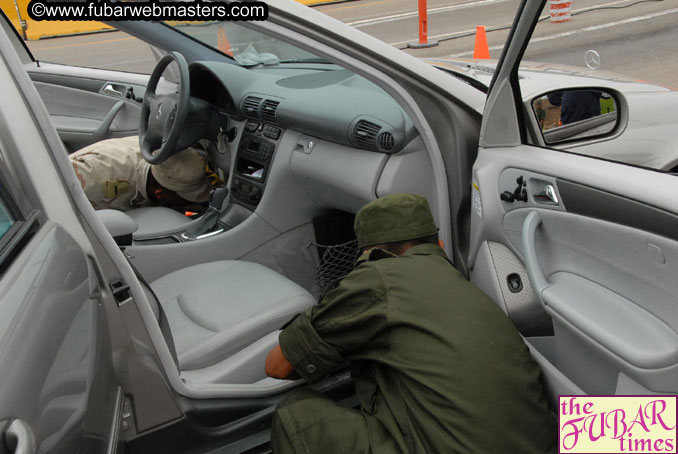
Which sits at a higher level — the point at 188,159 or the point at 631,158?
the point at 631,158

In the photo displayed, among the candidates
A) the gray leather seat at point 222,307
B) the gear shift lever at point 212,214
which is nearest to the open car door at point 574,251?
the gray leather seat at point 222,307

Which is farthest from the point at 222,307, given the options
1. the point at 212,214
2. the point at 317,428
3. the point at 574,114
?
the point at 574,114

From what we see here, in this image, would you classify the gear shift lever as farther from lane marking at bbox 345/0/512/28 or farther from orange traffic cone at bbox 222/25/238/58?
lane marking at bbox 345/0/512/28

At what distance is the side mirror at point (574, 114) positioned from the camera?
2061 mm

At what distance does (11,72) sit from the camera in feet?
4.58

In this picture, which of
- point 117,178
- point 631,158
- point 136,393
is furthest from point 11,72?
point 117,178

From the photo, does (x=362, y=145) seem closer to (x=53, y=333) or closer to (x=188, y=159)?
(x=188, y=159)

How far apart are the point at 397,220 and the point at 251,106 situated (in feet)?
5.31

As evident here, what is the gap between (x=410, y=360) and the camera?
1.66 meters

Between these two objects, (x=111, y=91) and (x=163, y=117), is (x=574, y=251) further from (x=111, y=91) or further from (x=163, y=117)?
(x=111, y=91)

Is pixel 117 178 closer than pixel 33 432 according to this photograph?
No

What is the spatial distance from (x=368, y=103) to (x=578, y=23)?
87 centimetres

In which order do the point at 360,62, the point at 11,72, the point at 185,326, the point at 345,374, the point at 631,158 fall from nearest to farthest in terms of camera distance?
the point at 11,72, the point at 631,158, the point at 360,62, the point at 345,374, the point at 185,326

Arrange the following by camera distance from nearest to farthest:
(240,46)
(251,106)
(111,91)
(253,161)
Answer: (251,106), (253,161), (240,46), (111,91)
